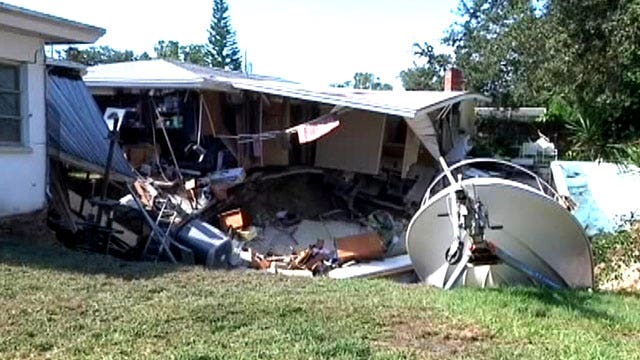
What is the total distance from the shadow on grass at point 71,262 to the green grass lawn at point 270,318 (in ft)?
0.08

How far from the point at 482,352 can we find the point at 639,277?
24.0 ft

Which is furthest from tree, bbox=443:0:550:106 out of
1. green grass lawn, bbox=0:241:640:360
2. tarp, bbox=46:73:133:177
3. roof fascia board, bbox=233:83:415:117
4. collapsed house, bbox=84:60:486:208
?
green grass lawn, bbox=0:241:640:360

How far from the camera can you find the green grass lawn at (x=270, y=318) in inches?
196

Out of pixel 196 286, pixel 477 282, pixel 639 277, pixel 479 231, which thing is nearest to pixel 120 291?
pixel 196 286

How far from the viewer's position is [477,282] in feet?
32.6

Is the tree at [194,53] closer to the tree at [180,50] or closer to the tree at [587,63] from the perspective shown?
the tree at [180,50]

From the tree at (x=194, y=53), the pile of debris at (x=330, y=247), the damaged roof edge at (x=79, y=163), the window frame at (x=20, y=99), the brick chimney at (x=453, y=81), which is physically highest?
the tree at (x=194, y=53)

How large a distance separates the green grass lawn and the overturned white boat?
1132 mm

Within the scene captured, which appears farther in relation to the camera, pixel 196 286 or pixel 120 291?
pixel 196 286

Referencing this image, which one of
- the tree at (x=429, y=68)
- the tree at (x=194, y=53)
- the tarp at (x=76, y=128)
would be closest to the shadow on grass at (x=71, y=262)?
the tarp at (x=76, y=128)

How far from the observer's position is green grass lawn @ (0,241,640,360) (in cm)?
498

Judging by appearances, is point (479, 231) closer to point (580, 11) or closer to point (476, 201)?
point (476, 201)

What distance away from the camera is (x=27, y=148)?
33.7ft

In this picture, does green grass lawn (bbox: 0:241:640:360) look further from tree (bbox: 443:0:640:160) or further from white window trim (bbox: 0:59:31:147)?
tree (bbox: 443:0:640:160)
